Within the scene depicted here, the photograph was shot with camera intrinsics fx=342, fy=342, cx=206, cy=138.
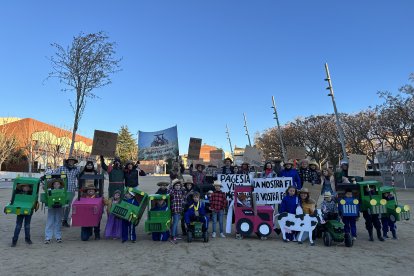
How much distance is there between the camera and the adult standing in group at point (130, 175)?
10531mm

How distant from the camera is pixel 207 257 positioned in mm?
6898

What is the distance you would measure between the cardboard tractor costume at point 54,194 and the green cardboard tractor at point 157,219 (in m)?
2.09

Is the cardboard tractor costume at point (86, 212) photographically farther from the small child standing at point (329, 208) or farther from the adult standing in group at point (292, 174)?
the small child standing at point (329, 208)

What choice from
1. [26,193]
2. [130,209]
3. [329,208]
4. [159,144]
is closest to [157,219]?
[130,209]

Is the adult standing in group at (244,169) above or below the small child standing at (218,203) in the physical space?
above

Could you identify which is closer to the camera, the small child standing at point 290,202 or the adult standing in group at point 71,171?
the small child standing at point 290,202

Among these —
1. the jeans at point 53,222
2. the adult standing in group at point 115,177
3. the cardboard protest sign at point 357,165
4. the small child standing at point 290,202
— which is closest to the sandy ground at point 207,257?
the jeans at point 53,222

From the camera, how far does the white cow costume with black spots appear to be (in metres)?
8.34

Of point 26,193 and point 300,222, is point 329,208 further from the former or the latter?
point 26,193

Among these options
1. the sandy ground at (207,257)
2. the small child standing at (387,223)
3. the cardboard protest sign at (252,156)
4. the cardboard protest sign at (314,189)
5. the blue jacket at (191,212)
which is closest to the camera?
the sandy ground at (207,257)

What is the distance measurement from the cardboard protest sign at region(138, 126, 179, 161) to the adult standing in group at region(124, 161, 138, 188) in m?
6.90

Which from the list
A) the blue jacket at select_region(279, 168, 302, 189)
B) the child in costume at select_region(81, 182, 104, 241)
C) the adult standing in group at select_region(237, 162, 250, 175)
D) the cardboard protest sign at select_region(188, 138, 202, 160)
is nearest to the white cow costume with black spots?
the blue jacket at select_region(279, 168, 302, 189)

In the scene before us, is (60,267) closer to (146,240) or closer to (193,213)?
(146,240)

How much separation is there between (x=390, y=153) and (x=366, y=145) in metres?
13.2
